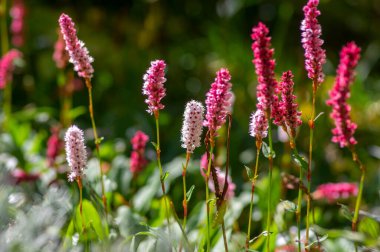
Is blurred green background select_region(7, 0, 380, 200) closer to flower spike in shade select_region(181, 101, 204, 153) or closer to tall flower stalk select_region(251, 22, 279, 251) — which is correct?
flower spike in shade select_region(181, 101, 204, 153)

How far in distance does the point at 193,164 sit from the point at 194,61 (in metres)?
2.34

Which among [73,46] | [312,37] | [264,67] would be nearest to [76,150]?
[73,46]

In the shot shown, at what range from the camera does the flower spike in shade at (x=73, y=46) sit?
1557 mm

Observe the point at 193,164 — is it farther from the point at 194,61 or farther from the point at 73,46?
the point at 194,61

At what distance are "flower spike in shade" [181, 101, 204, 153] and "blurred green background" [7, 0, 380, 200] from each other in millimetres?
1406

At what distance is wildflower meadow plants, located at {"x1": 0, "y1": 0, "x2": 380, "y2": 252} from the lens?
1498 millimetres

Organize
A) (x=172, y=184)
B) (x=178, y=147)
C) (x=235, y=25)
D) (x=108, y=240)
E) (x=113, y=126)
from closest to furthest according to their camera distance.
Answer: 1. (x=108, y=240)
2. (x=172, y=184)
3. (x=178, y=147)
4. (x=113, y=126)
5. (x=235, y=25)

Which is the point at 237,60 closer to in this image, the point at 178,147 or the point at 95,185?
the point at 178,147

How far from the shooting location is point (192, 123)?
1.50m

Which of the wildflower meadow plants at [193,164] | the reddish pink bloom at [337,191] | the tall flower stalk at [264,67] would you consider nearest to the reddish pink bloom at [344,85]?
the wildflower meadow plants at [193,164]

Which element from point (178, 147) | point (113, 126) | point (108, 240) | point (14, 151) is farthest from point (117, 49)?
point (108, 240)

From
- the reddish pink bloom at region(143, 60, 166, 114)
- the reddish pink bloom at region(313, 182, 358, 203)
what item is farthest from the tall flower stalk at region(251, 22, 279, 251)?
the reddish pink bloom at region(313, 182, 358, 203)

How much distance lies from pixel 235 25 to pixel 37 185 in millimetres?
3324

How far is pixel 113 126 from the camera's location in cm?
354
